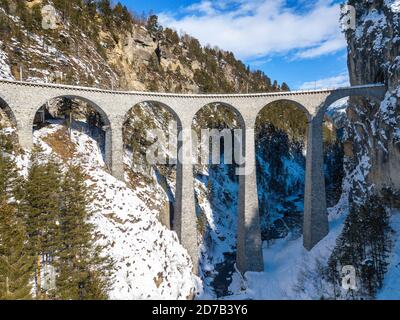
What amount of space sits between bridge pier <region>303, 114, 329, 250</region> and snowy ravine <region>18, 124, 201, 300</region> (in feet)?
53.1

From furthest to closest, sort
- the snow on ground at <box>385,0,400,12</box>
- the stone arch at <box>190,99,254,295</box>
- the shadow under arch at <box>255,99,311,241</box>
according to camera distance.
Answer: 1. the shadow under arch at <box>255,99,311,241</box>
2. the stone arch at <box>190,99,254,295</box>
3. the snow on ground at <box>385,0,400,12</box>

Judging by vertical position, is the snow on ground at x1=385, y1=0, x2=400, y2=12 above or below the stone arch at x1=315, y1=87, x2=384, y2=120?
above

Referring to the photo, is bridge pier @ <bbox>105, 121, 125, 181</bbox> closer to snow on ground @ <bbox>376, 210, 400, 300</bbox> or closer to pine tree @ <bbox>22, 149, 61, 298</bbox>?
pine tree @ <bbox>22, 149, 61, 298</bbox>

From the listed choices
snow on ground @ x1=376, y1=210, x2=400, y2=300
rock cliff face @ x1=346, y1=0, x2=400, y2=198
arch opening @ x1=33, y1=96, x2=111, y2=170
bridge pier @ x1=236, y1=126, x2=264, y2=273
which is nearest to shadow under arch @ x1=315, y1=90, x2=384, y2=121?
rock cliff face @ x1=346, y1=0, x2=400, y2=198

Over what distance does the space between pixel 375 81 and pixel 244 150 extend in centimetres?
2042

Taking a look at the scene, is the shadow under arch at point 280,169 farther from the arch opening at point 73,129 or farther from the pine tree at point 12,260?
the pine tree at point 12,260

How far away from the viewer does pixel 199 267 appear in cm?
4391

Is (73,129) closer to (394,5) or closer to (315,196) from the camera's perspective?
(315,196)

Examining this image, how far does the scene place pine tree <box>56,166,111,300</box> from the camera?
22.8 m

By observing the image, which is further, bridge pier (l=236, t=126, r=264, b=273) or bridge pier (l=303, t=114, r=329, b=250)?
bridge pier (l=236, t=126, r=264, b=273)

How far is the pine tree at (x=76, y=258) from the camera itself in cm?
2278

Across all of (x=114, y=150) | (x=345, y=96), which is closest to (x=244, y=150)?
(x=345, y=96)

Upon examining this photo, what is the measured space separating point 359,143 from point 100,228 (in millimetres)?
38596
